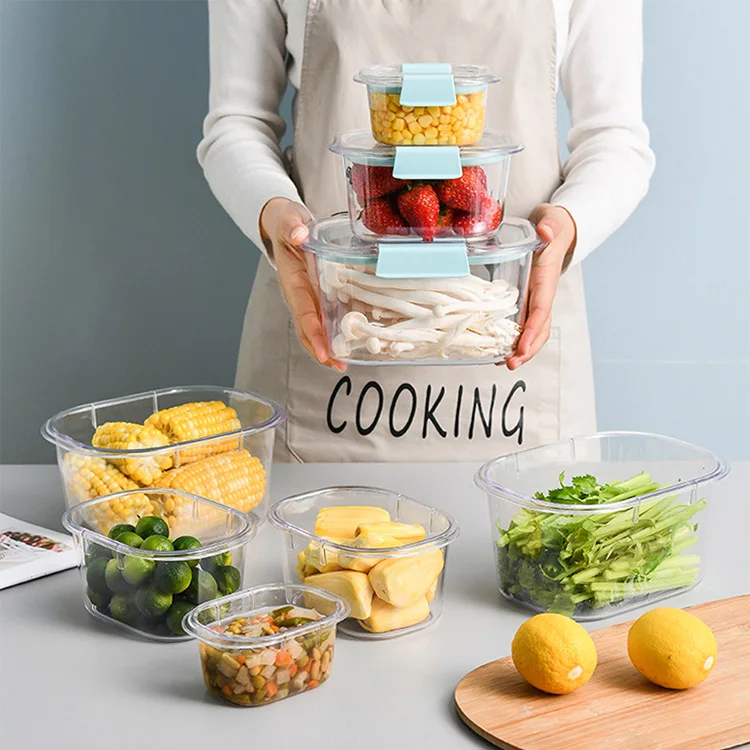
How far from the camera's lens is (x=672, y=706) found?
930 mm

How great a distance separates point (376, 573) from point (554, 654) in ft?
0.63

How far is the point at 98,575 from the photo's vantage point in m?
1.09

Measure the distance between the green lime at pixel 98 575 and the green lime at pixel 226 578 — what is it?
113 mm

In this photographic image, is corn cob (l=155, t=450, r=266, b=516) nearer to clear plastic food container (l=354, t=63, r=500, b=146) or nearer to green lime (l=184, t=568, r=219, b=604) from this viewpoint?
green lime (l=184, t=568, r=219, b=604)

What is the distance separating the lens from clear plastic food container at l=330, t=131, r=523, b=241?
1.09 metres

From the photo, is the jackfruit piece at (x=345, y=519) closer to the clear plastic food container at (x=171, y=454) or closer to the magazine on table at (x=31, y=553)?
the clear plastic food container at (x=171, y=454)

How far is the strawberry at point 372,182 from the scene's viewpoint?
43.7 inches

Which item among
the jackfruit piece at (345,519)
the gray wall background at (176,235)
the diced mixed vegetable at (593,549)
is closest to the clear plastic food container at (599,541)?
the diced mixed vegetable at (593,549)

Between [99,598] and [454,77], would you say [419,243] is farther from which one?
[99,598]

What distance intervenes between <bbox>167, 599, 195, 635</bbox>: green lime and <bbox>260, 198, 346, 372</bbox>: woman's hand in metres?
0.38

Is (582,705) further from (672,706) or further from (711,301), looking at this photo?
(711,301)

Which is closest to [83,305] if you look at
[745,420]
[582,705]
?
[745,420]

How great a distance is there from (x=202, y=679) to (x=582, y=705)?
0.34 m

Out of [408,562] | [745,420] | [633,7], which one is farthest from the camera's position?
[745,420]
